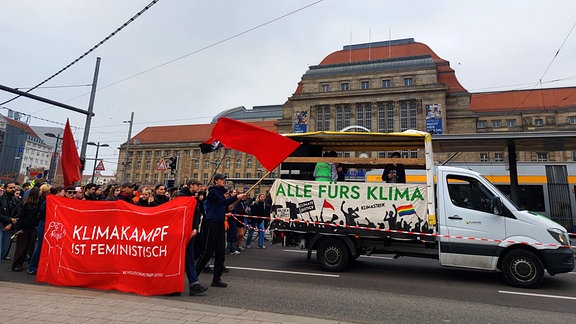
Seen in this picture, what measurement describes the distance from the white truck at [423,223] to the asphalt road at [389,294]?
22.2 inches

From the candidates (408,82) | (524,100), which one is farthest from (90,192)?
(524,100)

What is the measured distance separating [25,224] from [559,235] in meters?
11.6

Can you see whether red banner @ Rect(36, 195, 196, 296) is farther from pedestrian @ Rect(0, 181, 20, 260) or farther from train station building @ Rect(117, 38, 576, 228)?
train station building @ Rect(117, 38, 576, 228)

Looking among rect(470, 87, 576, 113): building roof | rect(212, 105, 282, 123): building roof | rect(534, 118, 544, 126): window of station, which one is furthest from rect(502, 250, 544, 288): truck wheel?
rect(212, 105, 282, 123): building roof

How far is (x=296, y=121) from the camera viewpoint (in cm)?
6253

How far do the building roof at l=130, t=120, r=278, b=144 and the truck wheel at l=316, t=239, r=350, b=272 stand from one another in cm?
8196

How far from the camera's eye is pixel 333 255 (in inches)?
312

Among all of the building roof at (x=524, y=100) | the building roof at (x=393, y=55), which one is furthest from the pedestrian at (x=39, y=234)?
the building roof at (x=524, y=100)

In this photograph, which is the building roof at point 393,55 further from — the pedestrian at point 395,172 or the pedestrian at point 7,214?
the pedestrian at point 7,214

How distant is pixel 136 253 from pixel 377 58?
68.2 meters

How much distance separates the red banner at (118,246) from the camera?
5699 millimetres

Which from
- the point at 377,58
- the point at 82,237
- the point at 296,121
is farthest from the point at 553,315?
the point at 377,58

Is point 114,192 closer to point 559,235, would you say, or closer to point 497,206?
point 497,206

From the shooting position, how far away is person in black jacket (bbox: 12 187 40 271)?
7.57m
